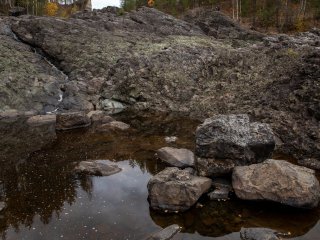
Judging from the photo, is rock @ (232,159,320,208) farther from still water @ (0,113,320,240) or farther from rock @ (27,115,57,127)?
rock @ (27,115,57,127)

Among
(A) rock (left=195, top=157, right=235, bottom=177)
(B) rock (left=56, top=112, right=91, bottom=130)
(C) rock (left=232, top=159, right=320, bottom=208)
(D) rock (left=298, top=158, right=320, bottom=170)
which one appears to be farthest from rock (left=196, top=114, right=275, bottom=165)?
(B) rock (left=56, top=112, right=91, bottom=130)

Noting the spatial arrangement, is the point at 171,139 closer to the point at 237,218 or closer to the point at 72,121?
the point at 72,121

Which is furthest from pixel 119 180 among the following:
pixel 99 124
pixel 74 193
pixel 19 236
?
pixel 99 124

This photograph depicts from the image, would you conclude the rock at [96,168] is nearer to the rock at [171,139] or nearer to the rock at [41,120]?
the rock at [171,139]

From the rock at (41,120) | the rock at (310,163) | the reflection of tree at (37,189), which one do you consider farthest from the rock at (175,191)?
the rock at (41,120)

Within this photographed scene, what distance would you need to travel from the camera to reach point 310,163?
2044 cm

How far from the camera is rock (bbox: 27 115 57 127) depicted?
30.1 meters

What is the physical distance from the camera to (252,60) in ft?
122

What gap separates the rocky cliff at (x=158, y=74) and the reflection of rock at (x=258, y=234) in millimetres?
10178

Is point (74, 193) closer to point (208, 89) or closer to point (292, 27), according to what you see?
point (208, 89)

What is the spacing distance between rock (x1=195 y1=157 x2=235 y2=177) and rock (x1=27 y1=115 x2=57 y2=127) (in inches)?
661

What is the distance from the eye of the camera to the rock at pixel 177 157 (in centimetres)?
2002

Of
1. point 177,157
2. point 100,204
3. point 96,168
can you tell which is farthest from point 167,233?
point 96,168

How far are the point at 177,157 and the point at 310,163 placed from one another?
7.53 metres
